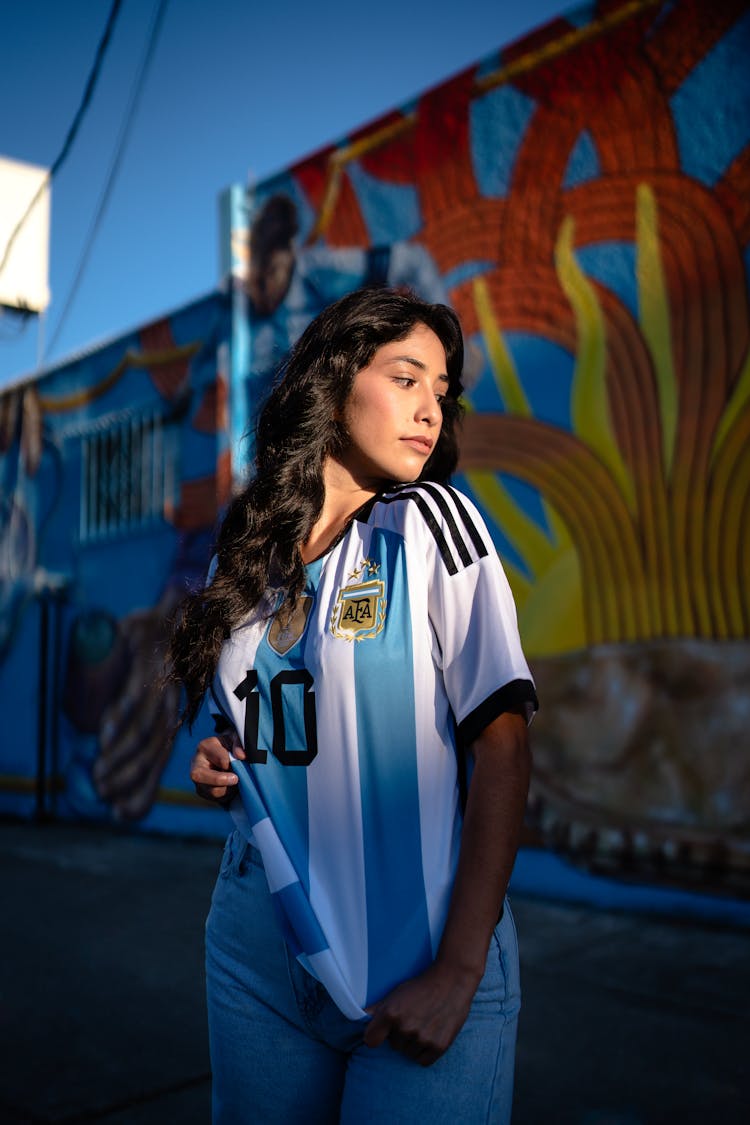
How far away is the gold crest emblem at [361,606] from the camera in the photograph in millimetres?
1215

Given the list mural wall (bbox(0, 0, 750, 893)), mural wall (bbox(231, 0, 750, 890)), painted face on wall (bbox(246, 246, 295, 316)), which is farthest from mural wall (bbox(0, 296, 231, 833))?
mural wall (bbox(231, 0, 750, 890))

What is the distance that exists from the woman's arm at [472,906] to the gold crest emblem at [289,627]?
303mm

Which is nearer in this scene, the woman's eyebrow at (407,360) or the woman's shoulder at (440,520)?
the woman's shoulder at (440,520)

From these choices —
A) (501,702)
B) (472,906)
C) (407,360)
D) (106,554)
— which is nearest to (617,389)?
(407,360)

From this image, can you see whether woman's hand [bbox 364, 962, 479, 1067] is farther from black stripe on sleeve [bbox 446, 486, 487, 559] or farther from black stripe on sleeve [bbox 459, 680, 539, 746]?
black stripe on sleeve [bbox 446, 486, 487, 559]

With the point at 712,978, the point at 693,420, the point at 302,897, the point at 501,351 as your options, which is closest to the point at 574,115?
the point at 501,351

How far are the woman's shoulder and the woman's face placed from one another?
0.38 feet

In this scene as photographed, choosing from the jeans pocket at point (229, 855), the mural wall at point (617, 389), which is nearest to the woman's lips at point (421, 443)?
the jeans pocket at point (229, 855)

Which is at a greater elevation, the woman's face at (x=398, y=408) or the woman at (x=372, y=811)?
the woman's face at (x=398, y=408)

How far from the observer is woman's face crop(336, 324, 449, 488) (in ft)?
4.72

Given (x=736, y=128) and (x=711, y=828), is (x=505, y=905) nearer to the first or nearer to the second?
(x=711, y=828)

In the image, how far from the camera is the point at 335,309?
152cm

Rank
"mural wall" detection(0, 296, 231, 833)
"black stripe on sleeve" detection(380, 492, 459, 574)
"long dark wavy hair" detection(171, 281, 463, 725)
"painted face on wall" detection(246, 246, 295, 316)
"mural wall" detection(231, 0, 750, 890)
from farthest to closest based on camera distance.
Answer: "mural wall" detection(0, 296, 231, 833) → "painted face on wall" detection(246, 246, 295, 316) → "mural wall" detection(231, 0, 750, 890) → "long dark wavy hair" detection(171, 281, 463, 725) → "black stripe on sleeve" detection(380, 492, 459, 574)

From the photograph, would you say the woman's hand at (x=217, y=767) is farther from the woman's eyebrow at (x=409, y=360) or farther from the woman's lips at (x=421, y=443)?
the woman's eyebrow at (x=409, y=360)
